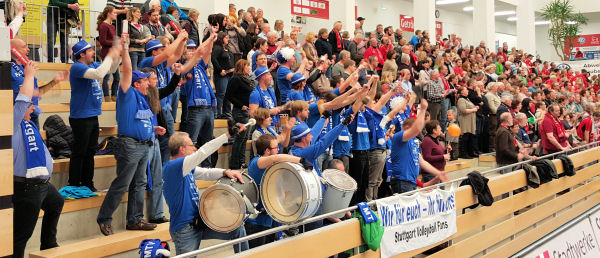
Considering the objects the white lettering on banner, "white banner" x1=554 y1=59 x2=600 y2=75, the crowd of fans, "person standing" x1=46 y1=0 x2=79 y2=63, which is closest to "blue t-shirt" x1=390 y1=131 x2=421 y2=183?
the crowd of fans

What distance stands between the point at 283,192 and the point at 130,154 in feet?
6.42

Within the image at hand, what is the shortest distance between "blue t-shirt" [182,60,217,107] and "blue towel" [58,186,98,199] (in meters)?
1.97

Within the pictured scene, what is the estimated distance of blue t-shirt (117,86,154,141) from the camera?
5.89 metres

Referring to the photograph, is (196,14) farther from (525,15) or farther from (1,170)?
(525,15)

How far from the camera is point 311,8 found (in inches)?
687

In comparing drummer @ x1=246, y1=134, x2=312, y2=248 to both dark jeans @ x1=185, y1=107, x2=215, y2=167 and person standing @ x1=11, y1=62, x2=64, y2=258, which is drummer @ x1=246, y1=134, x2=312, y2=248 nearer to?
person standing @ x1=11, y1=62, x2=64, y2=258

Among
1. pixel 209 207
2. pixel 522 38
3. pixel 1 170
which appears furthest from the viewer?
pixel 522 38

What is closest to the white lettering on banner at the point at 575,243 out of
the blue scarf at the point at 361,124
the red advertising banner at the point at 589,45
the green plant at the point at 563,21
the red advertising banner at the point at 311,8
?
the blue scarf at the point at 361,124

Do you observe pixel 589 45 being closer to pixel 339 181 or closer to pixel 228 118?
pixel 228 118

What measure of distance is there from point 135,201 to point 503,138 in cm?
572

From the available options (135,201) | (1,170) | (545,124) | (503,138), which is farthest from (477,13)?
(1,170)

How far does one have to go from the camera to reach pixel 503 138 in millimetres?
9328

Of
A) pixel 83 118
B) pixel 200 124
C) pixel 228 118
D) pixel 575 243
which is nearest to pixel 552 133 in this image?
pixel 575 243

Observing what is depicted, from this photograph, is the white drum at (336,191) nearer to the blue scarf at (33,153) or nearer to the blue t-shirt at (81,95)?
the blue scarf at (33,153)
